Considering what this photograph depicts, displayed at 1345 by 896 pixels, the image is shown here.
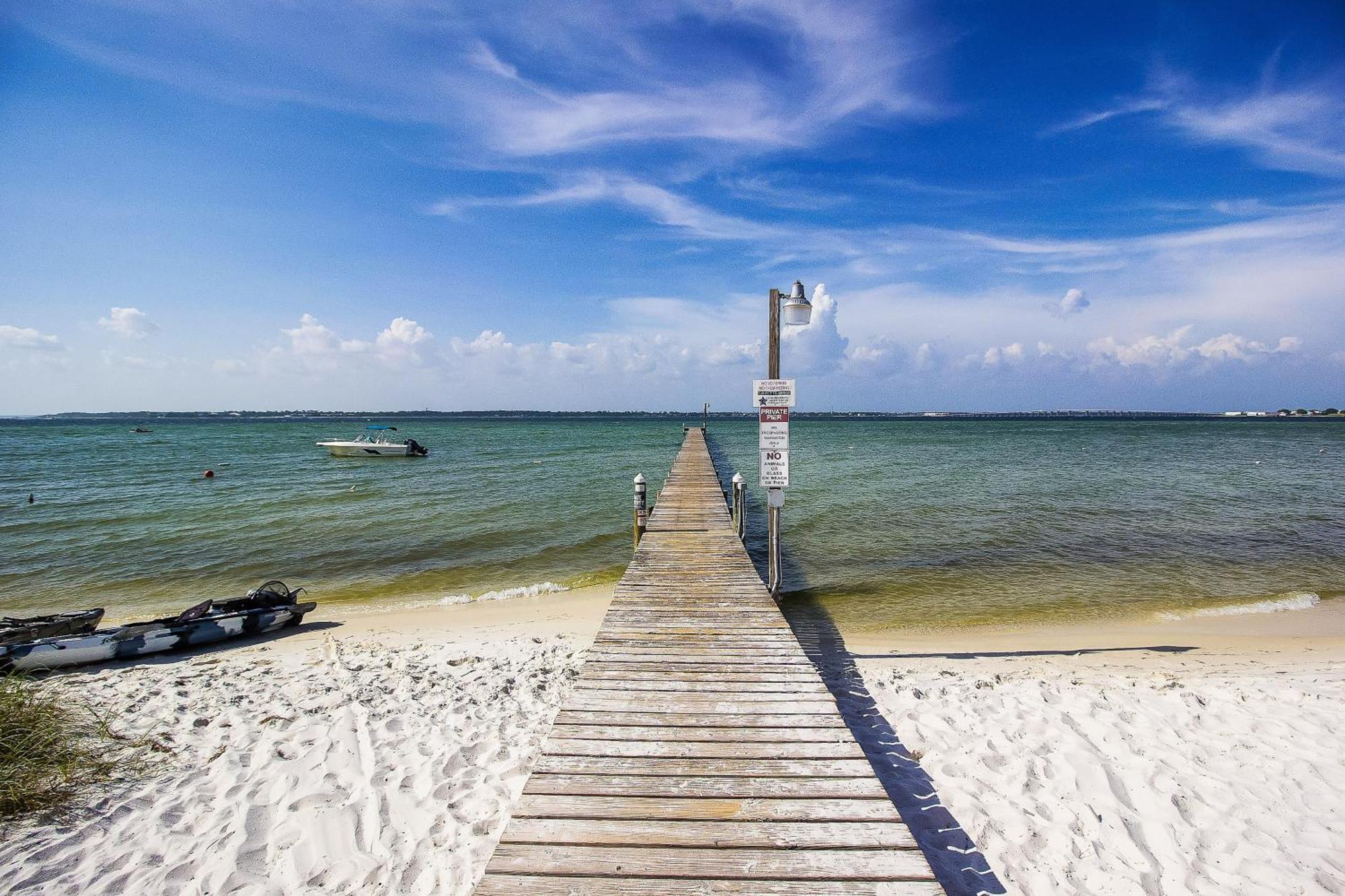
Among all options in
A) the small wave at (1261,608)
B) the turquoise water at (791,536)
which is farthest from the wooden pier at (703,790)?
the small wave at (1261,608)

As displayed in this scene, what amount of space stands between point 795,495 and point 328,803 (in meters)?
18.6

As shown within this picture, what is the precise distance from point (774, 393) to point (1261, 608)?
9504 millimetres

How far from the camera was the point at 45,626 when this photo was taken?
718cm

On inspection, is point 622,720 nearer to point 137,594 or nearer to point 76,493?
point 137,594

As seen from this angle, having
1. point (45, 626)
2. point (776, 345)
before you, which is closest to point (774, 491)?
point (776, 345)

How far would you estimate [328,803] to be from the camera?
3930 millimetres

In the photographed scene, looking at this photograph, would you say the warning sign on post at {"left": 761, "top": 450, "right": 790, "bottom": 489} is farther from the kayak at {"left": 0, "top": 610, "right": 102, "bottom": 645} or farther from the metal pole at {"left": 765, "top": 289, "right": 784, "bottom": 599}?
the kayak at {"left": 0, "top": 610, "right": 102, "bottom": 645}

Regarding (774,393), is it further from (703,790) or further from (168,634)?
(168,634)

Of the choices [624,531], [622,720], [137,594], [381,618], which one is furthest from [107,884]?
[624,531]

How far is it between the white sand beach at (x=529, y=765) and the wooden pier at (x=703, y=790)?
0.83 m

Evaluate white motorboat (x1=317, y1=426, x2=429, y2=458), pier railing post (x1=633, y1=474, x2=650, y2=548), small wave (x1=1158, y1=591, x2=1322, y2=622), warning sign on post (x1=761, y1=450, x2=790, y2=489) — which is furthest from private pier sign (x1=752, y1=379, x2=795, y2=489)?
white motorboat (x1=317, y1=426, x2=429, y2=458)

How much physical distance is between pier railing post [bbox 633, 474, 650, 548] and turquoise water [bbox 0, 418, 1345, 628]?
4.16 ft

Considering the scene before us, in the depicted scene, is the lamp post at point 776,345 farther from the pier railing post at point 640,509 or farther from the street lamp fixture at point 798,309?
the pier railing post at point 640,509

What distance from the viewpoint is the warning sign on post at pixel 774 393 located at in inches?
302
